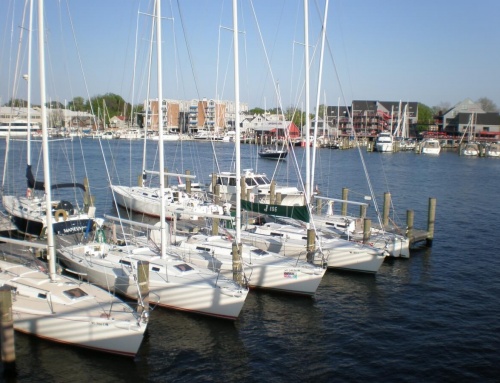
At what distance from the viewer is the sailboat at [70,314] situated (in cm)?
1543

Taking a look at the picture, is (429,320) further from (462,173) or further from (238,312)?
(462,173)

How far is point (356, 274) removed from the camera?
25.3m

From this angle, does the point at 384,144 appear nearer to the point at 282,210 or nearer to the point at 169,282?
the point at 282,210

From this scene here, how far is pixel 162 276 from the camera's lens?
19516 millimetres

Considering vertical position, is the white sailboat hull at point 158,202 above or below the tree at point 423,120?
below

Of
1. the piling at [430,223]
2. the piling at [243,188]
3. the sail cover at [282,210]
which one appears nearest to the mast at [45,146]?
the sail cover at [282,210]

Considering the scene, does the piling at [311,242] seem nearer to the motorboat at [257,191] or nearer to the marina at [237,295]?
the marina at [237,295]

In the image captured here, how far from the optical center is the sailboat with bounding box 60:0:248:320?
18609 mm

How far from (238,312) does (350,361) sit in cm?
442

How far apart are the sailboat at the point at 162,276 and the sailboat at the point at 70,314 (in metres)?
2.30

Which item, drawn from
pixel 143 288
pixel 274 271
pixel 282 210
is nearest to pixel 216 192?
pixel 282 210

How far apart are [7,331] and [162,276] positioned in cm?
628

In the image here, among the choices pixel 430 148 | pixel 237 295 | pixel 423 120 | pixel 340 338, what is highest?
pixel 423 120

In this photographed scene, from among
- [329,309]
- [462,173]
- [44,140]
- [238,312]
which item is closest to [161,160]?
[44,140]
